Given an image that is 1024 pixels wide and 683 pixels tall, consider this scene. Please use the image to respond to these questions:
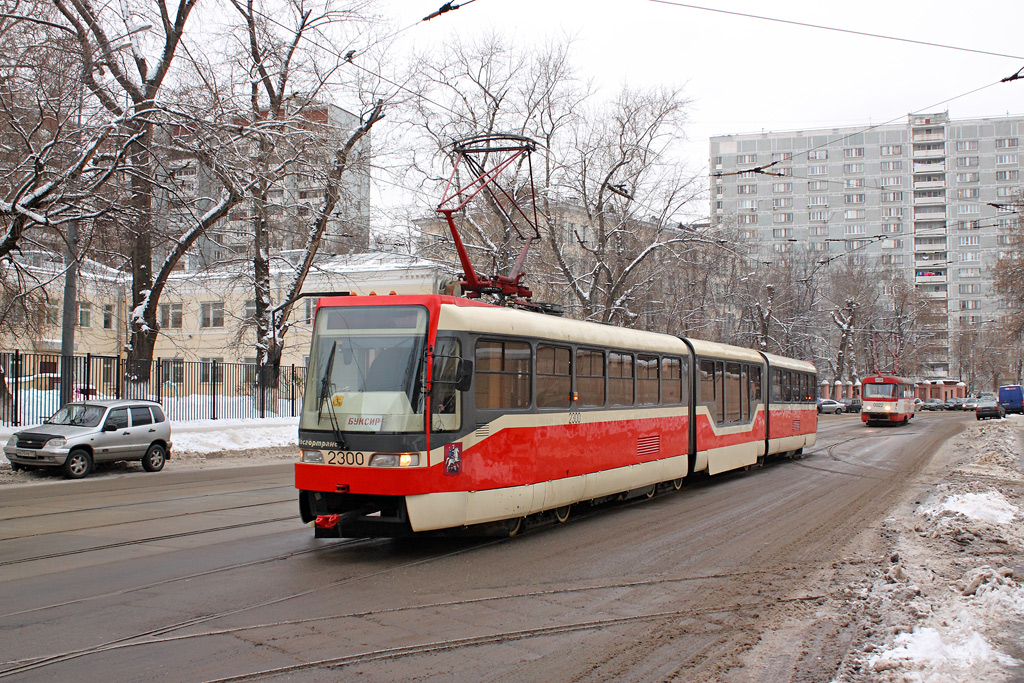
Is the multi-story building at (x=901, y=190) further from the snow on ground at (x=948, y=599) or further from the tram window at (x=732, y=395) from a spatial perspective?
the snow on ground at (x=948, y=599)

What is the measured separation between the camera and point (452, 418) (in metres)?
9.26

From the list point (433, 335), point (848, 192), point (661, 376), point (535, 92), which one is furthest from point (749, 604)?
point (848, 192)

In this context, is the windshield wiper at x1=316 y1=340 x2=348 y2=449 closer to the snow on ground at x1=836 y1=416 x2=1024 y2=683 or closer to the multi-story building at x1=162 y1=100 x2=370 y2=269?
the snow on ground at x1=836 y1=416 x2=1024 y2=683

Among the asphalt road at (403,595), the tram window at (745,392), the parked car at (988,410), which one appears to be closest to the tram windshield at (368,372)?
the asphalt road at (403,595)

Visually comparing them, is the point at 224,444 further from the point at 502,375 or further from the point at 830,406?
the point at 830,406

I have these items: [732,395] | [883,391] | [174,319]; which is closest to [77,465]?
[732,395]

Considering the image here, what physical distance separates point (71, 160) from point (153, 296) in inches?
374

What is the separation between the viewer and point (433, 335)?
9.21m

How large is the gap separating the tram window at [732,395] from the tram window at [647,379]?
4.22 m

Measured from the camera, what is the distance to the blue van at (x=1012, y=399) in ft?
215

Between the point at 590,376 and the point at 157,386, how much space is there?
60.5 feet

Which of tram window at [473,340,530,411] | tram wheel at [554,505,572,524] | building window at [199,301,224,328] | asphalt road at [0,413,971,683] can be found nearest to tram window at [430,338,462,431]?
tram window at [473,340,530,411]

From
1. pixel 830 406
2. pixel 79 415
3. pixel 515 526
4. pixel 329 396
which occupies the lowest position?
pixel 830 406

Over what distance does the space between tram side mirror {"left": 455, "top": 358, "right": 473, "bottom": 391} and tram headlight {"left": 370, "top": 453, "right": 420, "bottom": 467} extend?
0.92 meters
